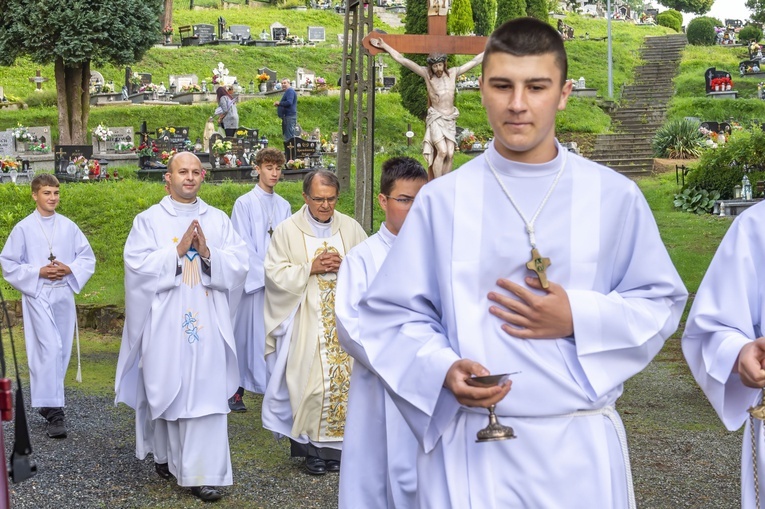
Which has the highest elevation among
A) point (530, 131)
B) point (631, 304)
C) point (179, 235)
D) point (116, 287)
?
point (530, 131)

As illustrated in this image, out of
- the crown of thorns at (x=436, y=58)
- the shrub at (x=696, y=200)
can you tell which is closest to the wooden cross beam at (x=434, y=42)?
the crown of thorns at (x=436, y=58)

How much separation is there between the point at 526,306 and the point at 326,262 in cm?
489

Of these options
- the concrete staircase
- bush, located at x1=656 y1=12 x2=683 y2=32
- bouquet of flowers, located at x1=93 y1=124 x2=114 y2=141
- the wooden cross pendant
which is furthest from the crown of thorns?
bush, located at x1=656 y1=12 x2=683 y2=32

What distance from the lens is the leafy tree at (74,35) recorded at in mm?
25281

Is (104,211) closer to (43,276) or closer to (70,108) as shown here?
(70,108)

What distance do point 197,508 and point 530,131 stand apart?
4649 mm

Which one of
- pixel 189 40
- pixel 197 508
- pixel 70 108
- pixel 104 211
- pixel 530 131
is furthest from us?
pixel 189 40

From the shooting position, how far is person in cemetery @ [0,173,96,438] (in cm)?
984

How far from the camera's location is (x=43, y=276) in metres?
9.99

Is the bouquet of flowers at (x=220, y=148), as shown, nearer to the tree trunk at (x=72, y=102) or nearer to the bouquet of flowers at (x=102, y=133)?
the bouquet of flowers at (x=102, y=133)

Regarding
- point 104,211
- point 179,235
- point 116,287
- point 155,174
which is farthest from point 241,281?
point 155,174

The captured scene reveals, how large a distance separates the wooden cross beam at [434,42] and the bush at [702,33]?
A: 47226 mm

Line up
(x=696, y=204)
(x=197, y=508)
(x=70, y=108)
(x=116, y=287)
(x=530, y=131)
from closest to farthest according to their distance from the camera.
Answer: (x=530, y=131)
(x=197, y=508)
(x=116, y=287)
(x=696, y=204)
(x=70, y=108)

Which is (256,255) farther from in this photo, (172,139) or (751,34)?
(751,34)
